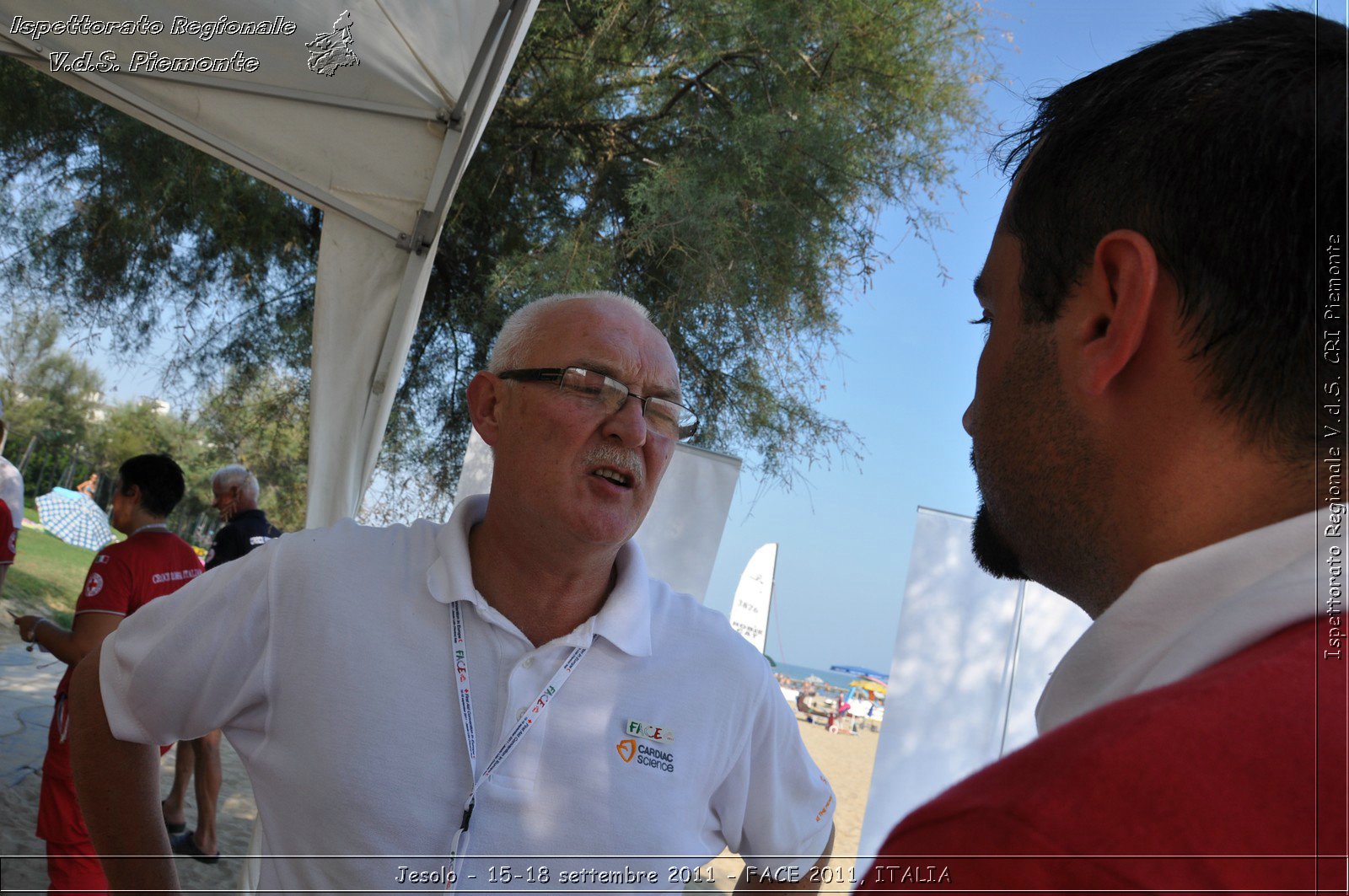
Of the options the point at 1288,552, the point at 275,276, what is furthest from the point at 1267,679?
the point at 275,276

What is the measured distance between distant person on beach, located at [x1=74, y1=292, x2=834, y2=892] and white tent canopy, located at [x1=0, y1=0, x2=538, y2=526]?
210 cm

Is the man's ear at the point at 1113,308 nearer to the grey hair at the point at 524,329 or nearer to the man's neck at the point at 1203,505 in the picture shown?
the man's neck at the point at 1203,505

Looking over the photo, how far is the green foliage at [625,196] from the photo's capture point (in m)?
7.18

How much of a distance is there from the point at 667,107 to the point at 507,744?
22.6 ft

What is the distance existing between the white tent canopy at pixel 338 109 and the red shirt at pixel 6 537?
92.6 inches

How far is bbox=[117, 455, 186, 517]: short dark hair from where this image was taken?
16.2 ft

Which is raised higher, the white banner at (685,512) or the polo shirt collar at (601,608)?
the white banner at (685,512)

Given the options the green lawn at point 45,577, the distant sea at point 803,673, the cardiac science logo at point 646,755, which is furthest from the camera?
the distant sea at point 803,673

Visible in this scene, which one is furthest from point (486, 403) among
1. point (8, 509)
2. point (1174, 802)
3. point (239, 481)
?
point (239, 481)

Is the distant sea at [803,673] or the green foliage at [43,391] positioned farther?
the distant sea at [803,673]

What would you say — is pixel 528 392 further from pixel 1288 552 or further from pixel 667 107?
pixel 667 107

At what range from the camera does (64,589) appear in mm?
16891

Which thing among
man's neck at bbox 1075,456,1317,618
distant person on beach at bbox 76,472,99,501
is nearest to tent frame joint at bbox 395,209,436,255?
man's neck at bbox 1075,456,1317,618

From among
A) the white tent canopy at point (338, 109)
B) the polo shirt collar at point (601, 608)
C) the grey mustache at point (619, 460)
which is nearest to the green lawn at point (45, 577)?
the white tent canopy at point (338, 109)
